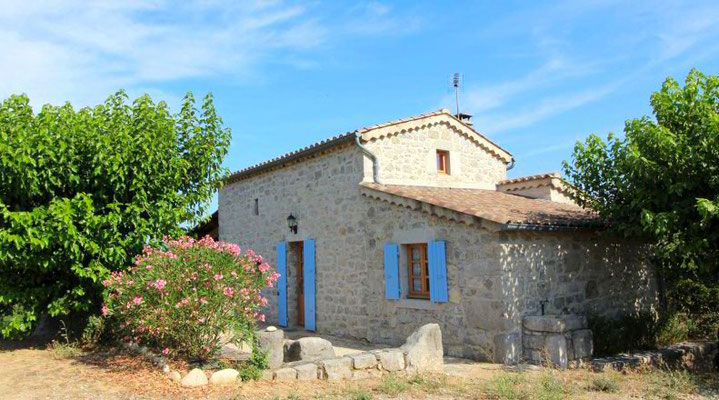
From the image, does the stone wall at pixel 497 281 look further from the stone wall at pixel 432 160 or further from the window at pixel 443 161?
the window at pixel 443 161

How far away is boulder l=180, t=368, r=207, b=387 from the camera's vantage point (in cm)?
640

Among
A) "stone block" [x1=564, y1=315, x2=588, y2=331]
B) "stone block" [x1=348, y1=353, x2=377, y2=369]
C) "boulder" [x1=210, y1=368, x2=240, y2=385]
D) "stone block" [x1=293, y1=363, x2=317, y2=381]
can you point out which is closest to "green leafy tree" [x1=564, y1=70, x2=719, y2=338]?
"stone block" [x1=564, y1=315, x2=588, y2=331]

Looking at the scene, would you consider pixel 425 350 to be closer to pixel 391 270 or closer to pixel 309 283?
pixel 391 270

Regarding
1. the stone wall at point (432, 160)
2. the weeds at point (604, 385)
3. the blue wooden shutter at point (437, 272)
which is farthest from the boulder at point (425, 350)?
the stone wall at point (432, 160)

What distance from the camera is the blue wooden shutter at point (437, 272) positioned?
9.09 meters

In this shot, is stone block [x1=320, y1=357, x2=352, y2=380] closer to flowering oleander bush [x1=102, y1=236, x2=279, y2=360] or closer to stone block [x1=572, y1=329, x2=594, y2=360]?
flowering oleander bush [x1=102, y1=236, x2=279, y2=360]

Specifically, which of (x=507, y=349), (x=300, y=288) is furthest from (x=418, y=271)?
(x=300, y=288)

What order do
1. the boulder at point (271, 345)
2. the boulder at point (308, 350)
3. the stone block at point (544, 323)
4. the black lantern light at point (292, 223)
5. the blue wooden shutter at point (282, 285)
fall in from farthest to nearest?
the blue wooden shutter at point (282, 285) < the black lantern light at point (292, 223) < the stone block at point (544, 323) < the boulder at point (308, 350) < the boulder at point (271, 345)

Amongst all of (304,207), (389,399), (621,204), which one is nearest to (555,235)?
(621,204)

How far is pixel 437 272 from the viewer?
361 inches

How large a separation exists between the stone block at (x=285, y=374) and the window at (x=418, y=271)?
3556 millimetres

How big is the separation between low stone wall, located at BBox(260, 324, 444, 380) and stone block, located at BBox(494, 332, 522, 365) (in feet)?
3.48

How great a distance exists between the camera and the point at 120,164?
8.73m

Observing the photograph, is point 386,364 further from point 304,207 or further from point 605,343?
point 304,207
